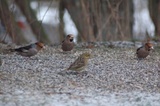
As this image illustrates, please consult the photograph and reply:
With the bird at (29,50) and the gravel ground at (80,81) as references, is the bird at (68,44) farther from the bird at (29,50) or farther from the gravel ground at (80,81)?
the bird at (29,50)

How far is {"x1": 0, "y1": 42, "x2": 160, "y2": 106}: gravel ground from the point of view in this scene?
7.61 m

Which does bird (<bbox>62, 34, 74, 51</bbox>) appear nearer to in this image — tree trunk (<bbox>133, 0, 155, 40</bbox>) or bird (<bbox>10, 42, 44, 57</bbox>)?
bird (<bbox>10, 42, 44, 57</bbox>)

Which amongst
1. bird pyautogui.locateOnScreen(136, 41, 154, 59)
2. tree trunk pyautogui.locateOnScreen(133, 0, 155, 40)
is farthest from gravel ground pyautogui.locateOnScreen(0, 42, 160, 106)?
tree trunk pyautogui.locateOnScreen(133, 0, 155, 40)

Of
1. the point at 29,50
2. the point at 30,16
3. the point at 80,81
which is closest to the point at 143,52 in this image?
the point at 29,50

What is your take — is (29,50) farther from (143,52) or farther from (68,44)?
(143,52)

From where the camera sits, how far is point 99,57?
10.8 m

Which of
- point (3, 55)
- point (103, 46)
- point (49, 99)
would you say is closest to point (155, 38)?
point (103, 46)

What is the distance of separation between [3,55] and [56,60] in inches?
38.7

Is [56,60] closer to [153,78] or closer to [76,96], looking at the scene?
[153,78]

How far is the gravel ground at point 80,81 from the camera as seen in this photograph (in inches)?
299

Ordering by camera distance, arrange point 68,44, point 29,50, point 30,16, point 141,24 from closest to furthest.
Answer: point 29,50, point 68,44, point 30,16, point 141,24

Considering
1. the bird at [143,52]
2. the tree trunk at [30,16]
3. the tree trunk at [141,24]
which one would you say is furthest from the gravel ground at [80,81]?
the tree trunk at [30,16]

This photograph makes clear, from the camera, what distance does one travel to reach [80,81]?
8.63 m

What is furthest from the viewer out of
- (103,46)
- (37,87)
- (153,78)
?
(103,46)
